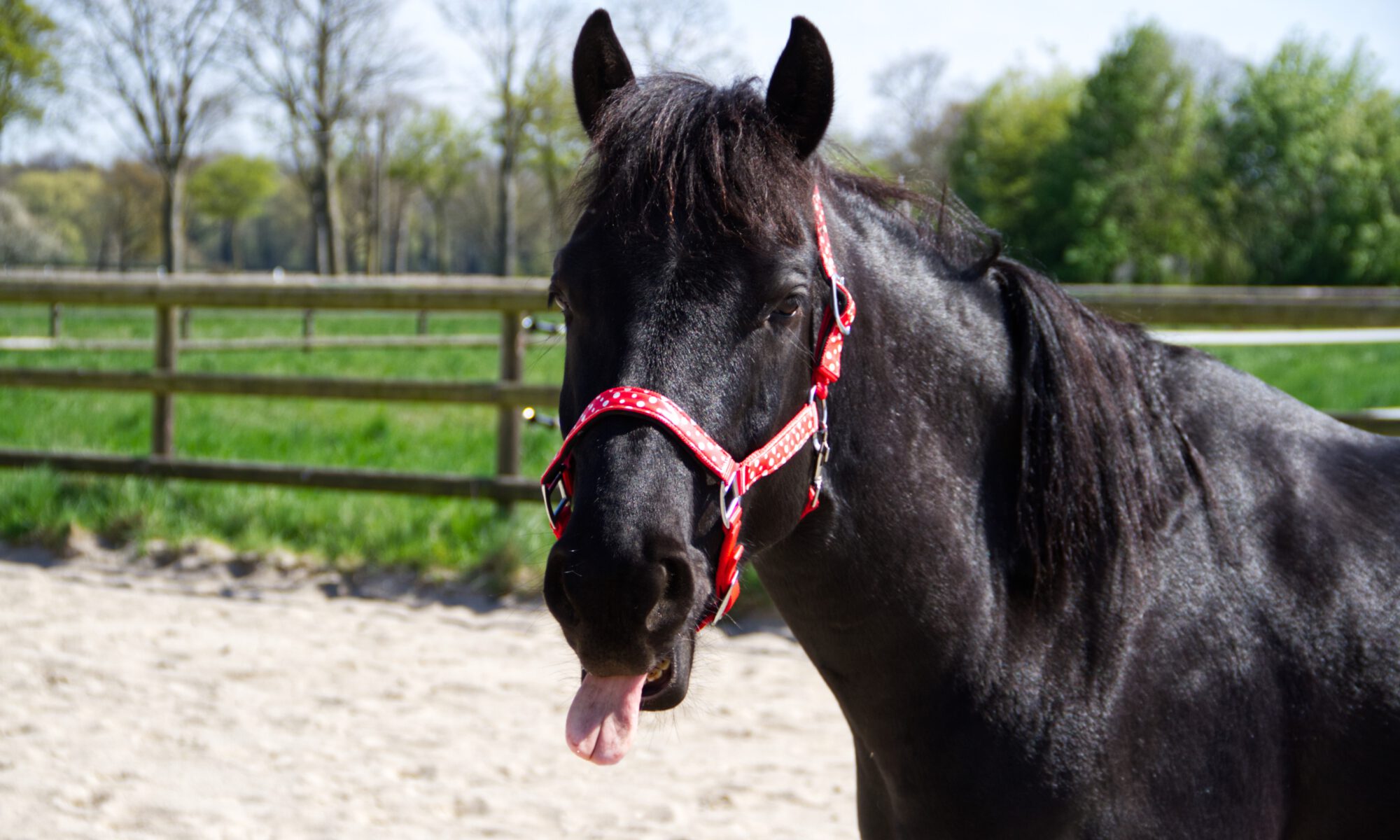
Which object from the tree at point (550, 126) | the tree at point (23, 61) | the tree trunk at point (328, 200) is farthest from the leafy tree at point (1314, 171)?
the tree at point (23, 61)

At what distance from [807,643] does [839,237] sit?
0.63 meters

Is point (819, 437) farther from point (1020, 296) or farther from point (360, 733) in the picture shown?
point (360, 733)

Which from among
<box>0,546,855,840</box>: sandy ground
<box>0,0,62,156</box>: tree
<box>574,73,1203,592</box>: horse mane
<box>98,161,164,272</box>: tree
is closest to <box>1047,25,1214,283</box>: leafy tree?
<box>0,0,62,156</box>: tree

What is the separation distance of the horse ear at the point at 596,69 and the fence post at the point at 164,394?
5153mm

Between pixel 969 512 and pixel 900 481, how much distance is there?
14cm

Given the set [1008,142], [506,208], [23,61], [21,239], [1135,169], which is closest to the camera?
[23,61]

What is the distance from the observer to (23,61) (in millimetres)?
21844

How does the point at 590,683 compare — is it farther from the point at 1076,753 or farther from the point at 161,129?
the point at 161,129

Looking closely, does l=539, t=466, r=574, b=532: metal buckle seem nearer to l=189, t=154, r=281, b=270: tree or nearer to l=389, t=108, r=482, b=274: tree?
l=389, t=108, r=482, b=274: tree

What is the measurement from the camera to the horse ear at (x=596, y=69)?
1667mm

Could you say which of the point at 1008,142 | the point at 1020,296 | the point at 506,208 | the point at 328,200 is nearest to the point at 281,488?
the point at 1020,296

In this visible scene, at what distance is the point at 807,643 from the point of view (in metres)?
1.69

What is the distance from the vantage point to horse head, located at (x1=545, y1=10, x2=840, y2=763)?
127cm

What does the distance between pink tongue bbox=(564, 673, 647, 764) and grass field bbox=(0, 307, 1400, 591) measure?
9.93 ft
